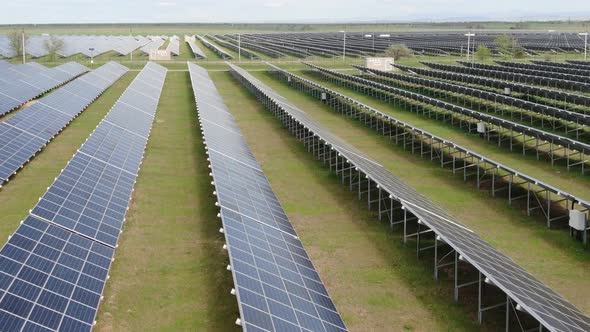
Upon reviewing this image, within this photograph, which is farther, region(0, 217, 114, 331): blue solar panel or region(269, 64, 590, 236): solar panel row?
region(269, 64, 590, 236): solar panel row

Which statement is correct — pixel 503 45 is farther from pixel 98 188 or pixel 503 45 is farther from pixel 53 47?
pixel 98 188

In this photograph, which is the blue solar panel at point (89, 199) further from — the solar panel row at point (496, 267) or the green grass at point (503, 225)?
the green grass at point (503, 225)

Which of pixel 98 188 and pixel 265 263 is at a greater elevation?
pixel 98 188

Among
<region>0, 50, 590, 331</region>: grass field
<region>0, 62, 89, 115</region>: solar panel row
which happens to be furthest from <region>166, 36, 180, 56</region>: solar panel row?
<region>0, 50, 590, 331</region>: grass field

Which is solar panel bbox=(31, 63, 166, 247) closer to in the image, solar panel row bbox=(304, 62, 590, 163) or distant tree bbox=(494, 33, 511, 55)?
solar panel row bbox=(304, 62, 590, 163)

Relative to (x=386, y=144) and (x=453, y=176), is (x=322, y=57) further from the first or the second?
(x=453, y=176)

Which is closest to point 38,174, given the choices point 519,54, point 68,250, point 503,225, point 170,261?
point 170,261

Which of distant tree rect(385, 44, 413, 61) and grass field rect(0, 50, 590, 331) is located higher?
distant tree rect(385, 44, 413, 61)

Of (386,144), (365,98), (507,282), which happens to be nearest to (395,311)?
(507,282)
